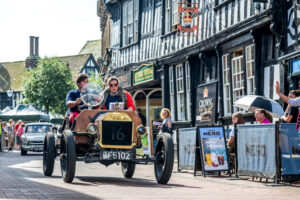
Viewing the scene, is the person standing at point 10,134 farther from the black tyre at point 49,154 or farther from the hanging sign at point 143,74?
the black tyre at point 49,154

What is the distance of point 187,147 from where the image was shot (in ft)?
49.7

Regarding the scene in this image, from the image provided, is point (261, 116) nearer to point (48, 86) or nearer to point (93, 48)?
point (48, 86)

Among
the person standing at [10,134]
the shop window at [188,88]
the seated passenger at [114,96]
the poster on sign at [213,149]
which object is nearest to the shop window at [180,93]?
the shop window at [188,88]

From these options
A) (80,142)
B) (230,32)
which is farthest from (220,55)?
(80,142)

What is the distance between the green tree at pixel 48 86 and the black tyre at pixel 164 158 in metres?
59.1

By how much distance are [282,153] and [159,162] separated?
7.06 ft

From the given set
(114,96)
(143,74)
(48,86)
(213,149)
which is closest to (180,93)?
(143,74)

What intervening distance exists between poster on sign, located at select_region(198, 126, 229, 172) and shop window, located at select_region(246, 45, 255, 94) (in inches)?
153

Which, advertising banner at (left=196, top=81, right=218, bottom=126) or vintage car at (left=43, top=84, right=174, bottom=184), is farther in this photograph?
advertising banner at (left=196, top=81, right=218, bottom=126)

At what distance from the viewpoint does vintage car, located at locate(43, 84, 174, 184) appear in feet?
35.6

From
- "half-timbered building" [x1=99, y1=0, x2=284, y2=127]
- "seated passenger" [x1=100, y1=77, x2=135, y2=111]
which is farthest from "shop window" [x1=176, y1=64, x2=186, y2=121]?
"seated passenger" [x1=100, y1=77, x2=135, y2=111]

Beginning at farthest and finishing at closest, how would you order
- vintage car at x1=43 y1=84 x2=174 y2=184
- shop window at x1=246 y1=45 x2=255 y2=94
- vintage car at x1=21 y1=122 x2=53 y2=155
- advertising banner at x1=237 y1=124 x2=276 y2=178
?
vintage car at x1=21 y1=122 x2=53 y2=155, shop window at x1=246 y1=45 x2=255 y2=94, advertising banner at x1=237 y1=124 x2=276 y2=178, vintage car at x1=43 y1=84 x2=174 y2=184

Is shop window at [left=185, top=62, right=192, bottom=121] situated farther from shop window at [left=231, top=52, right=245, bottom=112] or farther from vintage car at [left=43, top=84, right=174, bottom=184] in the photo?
vintage car at [left=43, top=84, right=174, bottom=184]

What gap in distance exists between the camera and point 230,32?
18.9 metres
